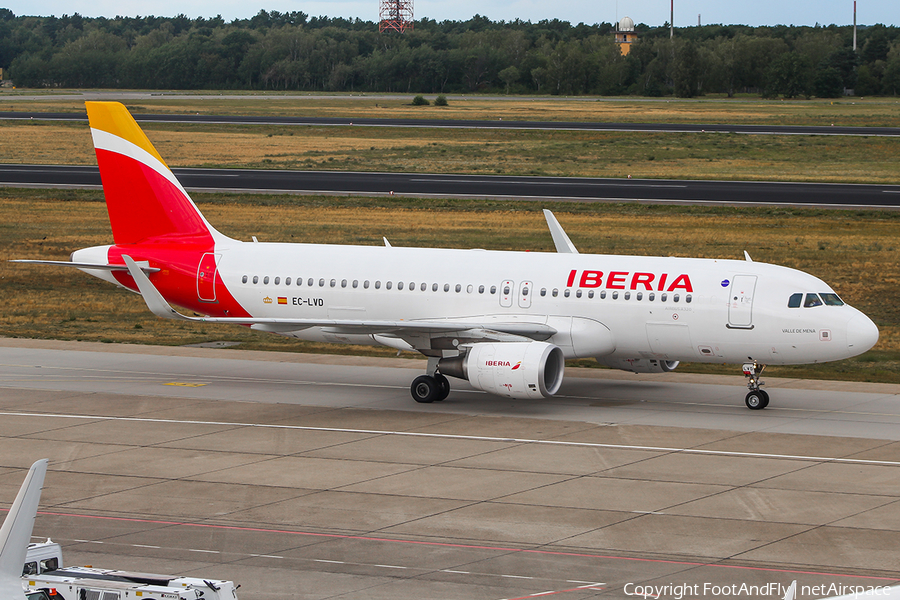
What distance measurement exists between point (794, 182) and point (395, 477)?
2415 inches

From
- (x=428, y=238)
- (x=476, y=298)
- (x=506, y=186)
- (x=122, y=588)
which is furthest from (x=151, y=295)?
Result: (x=506, y=186)

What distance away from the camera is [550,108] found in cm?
15725

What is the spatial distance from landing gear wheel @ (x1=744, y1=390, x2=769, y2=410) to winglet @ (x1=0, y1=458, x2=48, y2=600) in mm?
20287

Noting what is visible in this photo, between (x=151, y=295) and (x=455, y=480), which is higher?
(x=151, y=295)

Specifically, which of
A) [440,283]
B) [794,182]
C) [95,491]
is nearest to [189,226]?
[440,283]

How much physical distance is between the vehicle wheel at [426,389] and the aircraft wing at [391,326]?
1.17 metres

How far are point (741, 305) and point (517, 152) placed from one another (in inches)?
2748

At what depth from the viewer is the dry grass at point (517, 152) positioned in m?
85.6

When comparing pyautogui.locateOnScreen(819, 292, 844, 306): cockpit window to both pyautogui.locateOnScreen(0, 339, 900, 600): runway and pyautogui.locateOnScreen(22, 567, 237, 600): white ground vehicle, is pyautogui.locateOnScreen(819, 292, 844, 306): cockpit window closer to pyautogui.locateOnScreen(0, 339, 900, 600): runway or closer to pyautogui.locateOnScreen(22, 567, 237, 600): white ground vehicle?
pyautogui.locateOnScreen(0, 339, 900, 600): runway

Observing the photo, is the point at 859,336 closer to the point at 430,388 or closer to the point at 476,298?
the point at 476,298

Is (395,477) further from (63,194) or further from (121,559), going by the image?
(63,194)

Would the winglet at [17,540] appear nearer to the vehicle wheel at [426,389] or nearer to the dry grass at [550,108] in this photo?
the vehicle wheel at [426,389]

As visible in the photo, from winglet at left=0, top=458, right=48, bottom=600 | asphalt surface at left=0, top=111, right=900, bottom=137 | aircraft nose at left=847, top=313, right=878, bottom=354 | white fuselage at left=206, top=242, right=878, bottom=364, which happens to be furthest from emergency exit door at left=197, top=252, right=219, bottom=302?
asphalt surface at left=0, top=111, right=900, bottom=137

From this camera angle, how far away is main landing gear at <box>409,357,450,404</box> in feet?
93.9
